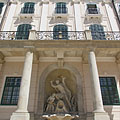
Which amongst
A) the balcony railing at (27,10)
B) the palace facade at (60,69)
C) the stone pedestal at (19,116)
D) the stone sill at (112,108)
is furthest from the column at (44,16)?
the stone sill at (112,108)

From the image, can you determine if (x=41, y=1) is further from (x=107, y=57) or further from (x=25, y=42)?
(x=107, y=57)

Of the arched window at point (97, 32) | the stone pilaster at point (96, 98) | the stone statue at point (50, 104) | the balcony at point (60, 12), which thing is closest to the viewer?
the stone pilaster at point (96, 98)

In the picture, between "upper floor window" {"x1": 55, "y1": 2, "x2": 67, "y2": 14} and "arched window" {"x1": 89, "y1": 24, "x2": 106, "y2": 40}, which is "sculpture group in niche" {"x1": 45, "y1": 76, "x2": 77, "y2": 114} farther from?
"upper floor window" {"x1": 55, "y1": 2, "x2": 67, "y2": 14}

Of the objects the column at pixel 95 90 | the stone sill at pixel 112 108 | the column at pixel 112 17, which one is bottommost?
the stone sill at pixel 112 108

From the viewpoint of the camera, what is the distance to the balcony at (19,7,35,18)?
16.1 m

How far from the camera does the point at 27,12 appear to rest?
1691 cm

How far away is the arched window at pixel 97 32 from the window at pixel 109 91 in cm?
435

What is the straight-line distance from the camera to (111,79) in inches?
480

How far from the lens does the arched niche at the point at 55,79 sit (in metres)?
10.8

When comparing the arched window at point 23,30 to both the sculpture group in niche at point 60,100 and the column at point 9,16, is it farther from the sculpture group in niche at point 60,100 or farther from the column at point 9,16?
the sculpture group in niche at point 60,100

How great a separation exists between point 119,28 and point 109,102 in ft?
26.5

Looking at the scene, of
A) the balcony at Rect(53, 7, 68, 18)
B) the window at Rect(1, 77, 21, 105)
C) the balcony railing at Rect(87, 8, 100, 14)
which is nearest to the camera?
the window at Rect(1, 77, 21, 105)

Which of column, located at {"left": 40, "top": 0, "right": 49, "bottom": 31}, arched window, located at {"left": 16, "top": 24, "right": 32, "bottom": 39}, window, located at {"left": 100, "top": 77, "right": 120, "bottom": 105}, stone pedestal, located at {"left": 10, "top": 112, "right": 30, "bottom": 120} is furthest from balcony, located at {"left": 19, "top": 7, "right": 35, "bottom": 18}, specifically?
stone pedestal, located at {"left": 10, "top": 112, "right": 30, "bottom": 120}

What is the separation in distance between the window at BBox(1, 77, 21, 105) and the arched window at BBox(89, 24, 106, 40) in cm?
842
